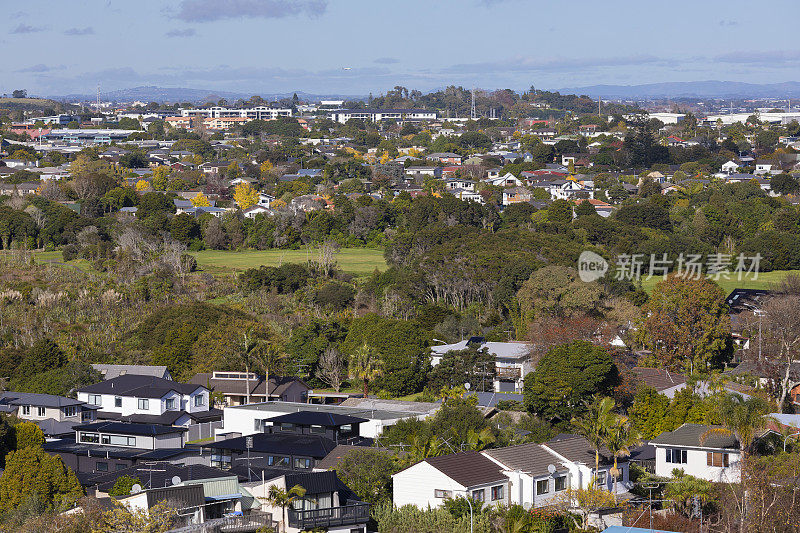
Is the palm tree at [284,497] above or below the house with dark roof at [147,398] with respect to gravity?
above

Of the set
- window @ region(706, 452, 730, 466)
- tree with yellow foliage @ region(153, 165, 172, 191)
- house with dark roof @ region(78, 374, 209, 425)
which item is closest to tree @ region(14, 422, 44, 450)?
house with dark roof @ region(78, 374, 209, 425)

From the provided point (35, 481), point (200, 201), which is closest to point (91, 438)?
point (35, 481)

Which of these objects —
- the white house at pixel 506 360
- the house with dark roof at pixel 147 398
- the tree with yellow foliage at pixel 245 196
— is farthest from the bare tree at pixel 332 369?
the tree with yellow foliage at pixel 245 196

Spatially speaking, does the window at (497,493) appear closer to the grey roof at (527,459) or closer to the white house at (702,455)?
the grey roof at (527,459)

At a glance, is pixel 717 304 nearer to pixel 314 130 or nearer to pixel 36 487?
pixel 36 487

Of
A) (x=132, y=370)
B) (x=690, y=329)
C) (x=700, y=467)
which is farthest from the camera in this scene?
(x=690, y=329)

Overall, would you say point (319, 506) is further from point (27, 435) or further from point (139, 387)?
point (139, 387)
